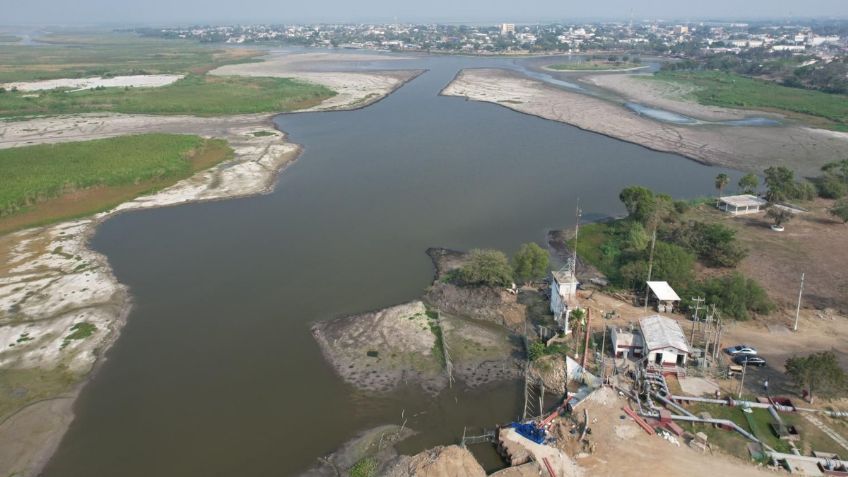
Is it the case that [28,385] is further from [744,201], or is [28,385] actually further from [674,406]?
[744,201]

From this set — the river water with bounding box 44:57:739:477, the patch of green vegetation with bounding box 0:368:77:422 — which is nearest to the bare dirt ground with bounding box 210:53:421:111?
the river water with bounding box 44:57:739:477

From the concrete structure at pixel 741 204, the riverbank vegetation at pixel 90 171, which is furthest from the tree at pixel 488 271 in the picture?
the riverbank vegetation at pixel 90 171

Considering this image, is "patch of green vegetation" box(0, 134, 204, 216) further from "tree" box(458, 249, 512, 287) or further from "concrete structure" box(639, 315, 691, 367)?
"concrete structure" box(639, 315, 691, 367)

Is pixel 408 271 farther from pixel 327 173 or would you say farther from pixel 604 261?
pixel 327 173

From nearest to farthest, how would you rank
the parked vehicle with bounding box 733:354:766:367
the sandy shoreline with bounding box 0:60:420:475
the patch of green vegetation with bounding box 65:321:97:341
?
the sandy shoreline with bounding box 0:60:420:475 → the parked vehicle with bounding box 733:354:766:367 → the patch of green vegetation with bounding box 65:321:97:341

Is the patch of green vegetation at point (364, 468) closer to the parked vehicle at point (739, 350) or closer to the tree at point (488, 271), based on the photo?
the tree at point (488, 271)

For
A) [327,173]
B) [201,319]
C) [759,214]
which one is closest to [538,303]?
[201,319]
